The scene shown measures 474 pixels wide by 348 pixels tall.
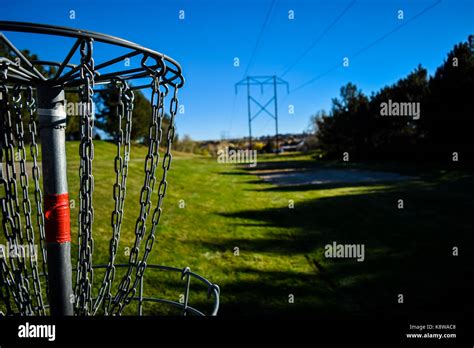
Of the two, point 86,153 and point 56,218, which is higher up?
point 86,153

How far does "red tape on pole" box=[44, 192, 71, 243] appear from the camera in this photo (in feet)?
6.68

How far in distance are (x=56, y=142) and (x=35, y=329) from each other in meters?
1.06

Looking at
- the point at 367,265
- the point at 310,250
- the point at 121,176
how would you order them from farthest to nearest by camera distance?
the point at 310,250 → the point at 367,265 → the point at 121,176

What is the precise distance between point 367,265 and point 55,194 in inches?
208

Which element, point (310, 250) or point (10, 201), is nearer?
point (10, 201)

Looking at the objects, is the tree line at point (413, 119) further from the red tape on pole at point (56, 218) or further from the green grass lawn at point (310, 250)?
the red tape on pole at point (56, 218)

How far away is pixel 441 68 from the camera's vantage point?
27.4m

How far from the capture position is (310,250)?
7020 millimetres

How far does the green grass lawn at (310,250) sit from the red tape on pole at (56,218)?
2.62 meters

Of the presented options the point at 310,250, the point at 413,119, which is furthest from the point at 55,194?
the point at 413,119

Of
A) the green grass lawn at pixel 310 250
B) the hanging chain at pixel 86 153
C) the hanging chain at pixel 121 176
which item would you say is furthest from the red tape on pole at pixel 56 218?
the green grass lawn at pixel 310 250

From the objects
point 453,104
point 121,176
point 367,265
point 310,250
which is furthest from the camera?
point 453,104

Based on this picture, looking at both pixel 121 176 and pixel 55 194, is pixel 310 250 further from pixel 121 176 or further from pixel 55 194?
pixel 55 194

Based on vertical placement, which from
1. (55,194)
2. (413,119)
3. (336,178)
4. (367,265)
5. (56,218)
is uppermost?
(413,119)
